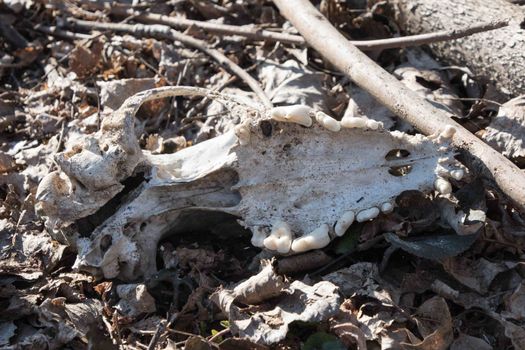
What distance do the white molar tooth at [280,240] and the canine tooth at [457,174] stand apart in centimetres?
82

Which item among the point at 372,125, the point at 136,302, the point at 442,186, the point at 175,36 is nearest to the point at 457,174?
the point at 442,186

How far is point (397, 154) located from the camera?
3.34 meters

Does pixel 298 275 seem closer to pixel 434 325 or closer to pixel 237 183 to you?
pixel 237 183

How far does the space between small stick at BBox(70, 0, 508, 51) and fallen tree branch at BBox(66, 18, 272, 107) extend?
10cm

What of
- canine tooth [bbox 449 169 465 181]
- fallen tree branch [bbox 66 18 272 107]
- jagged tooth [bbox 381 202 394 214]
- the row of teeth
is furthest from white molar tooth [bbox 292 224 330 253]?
fallen tree branch [bbox 66 18 272 107]

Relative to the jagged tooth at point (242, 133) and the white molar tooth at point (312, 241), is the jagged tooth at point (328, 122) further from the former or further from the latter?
the white molar tooth at point (312, 241)

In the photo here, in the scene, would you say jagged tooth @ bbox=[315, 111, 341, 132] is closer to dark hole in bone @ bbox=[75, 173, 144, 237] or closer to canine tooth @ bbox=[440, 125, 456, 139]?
canine tooth @ bbox=[440, 125, 456, 139]

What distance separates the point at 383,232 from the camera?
325cm

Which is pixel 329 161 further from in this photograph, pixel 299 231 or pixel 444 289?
pixel 444 289

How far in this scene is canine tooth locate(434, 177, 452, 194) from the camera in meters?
3.07

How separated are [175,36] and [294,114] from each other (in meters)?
2.08

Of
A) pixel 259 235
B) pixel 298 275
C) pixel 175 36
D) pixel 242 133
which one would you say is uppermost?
pixel 242 133

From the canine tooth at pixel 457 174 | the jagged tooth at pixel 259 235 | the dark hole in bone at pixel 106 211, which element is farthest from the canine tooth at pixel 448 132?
the dark hole in bone at pixel 106 211

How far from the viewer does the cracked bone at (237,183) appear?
10.5 ft
